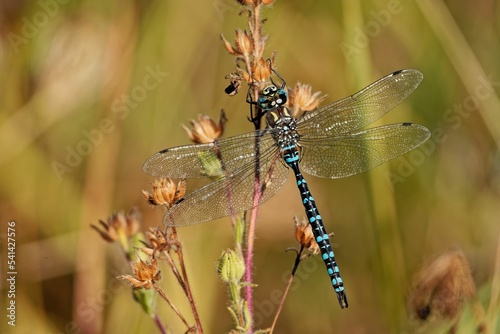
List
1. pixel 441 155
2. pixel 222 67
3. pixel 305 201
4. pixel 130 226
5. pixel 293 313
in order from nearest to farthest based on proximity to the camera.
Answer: pixel 130 226, pixel 305 201, pixel 293 313, pixel 441 155, pixel 222 67

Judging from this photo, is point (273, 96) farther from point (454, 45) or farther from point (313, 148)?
point (454, 45)

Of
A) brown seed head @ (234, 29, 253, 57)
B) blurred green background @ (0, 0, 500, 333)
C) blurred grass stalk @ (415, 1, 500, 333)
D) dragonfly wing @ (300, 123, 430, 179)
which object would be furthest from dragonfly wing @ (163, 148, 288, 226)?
blurred grass stalk @ (415, 1, 500, 333)

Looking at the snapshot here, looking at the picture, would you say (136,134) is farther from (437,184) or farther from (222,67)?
(437,184)

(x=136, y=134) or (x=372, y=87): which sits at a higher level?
(x=136, y=134)

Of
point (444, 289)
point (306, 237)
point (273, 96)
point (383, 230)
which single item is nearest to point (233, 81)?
point (273, 96)

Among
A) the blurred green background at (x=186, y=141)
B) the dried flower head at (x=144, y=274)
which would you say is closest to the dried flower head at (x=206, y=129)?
the dried flower head at (x=144, y=274)

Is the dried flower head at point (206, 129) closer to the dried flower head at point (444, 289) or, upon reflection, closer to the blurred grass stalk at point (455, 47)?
the dried flower head at point (444, 289)

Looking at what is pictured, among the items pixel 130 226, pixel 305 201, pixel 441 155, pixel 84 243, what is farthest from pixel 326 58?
pixel 130 226

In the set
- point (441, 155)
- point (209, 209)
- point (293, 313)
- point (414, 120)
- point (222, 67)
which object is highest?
point (222, 67)
